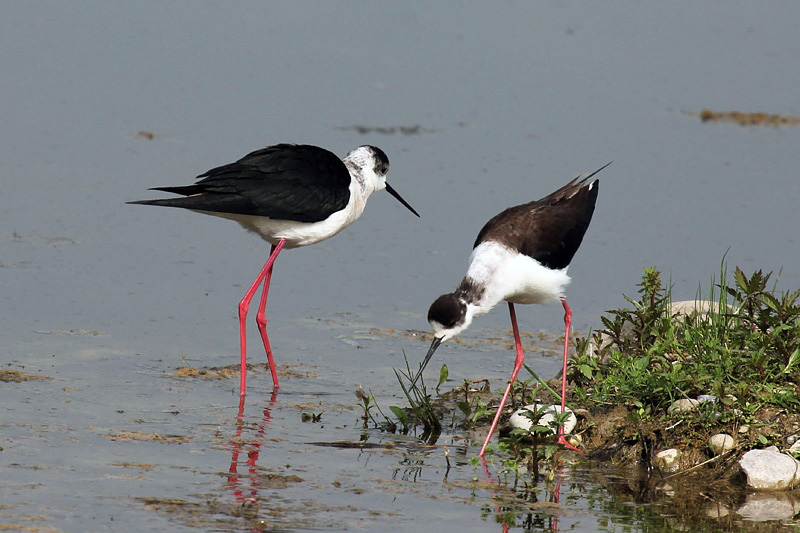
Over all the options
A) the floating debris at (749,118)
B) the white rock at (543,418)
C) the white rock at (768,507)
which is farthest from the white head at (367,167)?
the floating debris at (749,118)

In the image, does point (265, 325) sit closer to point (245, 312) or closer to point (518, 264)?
point (245, 312)

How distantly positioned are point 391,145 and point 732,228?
9.66 ft

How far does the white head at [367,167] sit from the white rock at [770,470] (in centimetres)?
314

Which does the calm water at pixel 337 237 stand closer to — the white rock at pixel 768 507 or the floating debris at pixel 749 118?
the floating debris at pixel 749 118

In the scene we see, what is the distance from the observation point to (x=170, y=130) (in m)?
10.2

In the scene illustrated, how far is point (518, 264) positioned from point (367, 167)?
213cm

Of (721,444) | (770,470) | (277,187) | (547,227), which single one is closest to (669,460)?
(721,444)

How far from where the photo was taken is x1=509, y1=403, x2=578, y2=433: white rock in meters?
5.46

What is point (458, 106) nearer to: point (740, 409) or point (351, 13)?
point (351, 13)

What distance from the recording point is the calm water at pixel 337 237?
16.0 feet

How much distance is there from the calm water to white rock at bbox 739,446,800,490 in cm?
67

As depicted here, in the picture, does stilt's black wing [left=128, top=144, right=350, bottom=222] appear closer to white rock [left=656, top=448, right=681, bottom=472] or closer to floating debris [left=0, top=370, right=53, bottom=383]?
floating debris [left=0, top=370, right=53, bottom=383]

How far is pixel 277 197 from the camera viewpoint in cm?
666

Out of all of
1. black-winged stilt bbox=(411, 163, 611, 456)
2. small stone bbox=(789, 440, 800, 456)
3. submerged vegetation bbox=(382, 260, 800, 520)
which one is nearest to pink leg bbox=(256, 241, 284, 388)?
submerged vegetation bbox=(382, 260, 800, 520)
